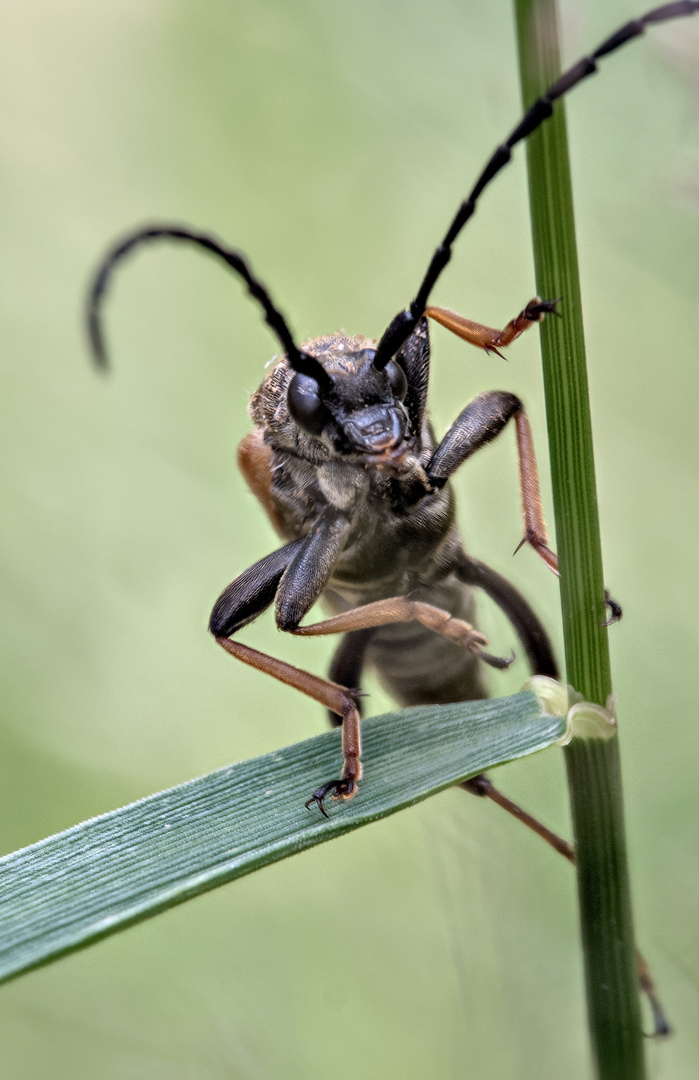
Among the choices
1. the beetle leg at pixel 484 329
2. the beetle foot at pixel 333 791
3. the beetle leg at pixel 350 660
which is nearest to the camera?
the beetle foot at pixel 333 791

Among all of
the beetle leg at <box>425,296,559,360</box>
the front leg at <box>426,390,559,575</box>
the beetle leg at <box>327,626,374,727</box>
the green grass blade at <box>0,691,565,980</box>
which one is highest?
the beetle leg at <box>425,296,559,360</box>

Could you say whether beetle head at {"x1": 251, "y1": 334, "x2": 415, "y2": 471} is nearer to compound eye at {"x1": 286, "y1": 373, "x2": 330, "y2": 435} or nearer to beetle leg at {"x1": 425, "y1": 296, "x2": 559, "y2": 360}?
compound eye at {"x1": 286, "y1": 373, "x2": 330, "y2": 435}

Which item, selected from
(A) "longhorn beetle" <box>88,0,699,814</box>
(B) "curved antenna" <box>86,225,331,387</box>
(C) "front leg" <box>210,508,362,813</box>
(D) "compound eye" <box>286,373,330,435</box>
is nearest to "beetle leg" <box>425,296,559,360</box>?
(A) "longhorn beetle" <box>88,0,699,814</box>

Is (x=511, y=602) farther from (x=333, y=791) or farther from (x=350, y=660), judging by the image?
(x=333, y=791)

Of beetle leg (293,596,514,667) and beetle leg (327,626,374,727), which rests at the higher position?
beetle leg (293,596,514,667)

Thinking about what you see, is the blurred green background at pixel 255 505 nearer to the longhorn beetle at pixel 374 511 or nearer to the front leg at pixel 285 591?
the longhorn beetle at pixel 374 511

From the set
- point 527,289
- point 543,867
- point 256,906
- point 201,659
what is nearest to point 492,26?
point 527,289

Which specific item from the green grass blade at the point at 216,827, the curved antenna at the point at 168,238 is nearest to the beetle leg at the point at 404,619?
the green grass blade at the point at 216,827
